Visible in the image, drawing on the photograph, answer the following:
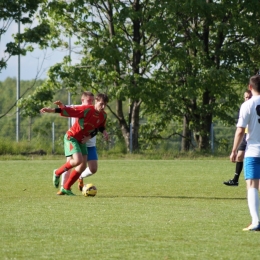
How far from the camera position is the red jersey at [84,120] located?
12.9 metres

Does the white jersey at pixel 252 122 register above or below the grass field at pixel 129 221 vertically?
above

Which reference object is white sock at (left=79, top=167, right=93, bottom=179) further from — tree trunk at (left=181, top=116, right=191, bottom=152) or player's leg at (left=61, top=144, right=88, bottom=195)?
tree trunk at (left=181, top=116, right=191, bottom=152)

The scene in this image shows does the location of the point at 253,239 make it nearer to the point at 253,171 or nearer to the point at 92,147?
the point at 253,171

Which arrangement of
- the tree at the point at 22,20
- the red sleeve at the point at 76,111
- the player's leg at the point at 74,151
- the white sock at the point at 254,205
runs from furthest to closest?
1. the tree at the point at 22,20
2. the player's leg at the point at 74,151
3. the red sleeve at the point at 76,111
4. the white sock at the point at 254,205

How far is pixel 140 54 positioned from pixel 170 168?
1271cm

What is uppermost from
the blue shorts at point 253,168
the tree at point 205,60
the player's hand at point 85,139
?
the tree at point 205,60

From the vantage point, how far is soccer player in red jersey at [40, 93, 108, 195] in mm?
12969

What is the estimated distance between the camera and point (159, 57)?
107 ft

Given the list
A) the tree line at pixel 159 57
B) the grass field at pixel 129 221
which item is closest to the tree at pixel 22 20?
the tree line at pixel 159 57

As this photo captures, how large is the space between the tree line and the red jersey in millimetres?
18342

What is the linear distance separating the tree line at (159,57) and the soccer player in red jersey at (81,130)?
18318mm

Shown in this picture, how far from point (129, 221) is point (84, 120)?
12.8ft

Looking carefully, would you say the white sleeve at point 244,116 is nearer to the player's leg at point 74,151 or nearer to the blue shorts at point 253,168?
the blue shorts at point 253,168

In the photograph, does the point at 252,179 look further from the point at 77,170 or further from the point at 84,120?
the point at 77,170
